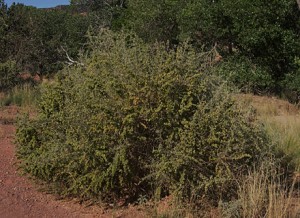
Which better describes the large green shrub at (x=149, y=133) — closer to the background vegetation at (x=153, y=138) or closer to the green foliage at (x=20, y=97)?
the background vegetation at (x=153, y=138)

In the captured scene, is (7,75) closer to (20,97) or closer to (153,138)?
(20,97)

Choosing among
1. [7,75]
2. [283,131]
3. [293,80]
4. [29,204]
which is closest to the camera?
[29,204]

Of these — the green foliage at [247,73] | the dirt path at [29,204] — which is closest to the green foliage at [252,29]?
the green foliage at [247,73]

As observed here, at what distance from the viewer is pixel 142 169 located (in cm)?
582

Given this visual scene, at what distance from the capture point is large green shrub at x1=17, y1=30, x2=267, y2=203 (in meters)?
5.27

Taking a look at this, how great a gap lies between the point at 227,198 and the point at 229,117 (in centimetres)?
92

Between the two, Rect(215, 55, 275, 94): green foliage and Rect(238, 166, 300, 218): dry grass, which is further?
Rect(215, 55, 275, 94): green foliage

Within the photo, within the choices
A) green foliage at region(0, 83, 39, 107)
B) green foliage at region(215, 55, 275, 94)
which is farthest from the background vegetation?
green foliage at region(215, 55, 275, 94)

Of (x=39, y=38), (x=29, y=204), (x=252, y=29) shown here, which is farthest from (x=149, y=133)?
(x=39, y=38)

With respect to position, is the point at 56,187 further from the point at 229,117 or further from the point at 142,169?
the point at 229,117

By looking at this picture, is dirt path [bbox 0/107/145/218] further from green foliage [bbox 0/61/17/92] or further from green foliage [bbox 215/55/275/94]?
green foliage [bbox 215/55/275/94]

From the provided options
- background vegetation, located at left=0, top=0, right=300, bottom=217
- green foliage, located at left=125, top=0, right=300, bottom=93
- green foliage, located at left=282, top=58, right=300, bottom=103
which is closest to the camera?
background vegetation, located at left=0, top=0, right=300, bottom=217

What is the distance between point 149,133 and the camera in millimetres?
5664

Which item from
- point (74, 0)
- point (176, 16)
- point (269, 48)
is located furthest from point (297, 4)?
point (74, 0)
